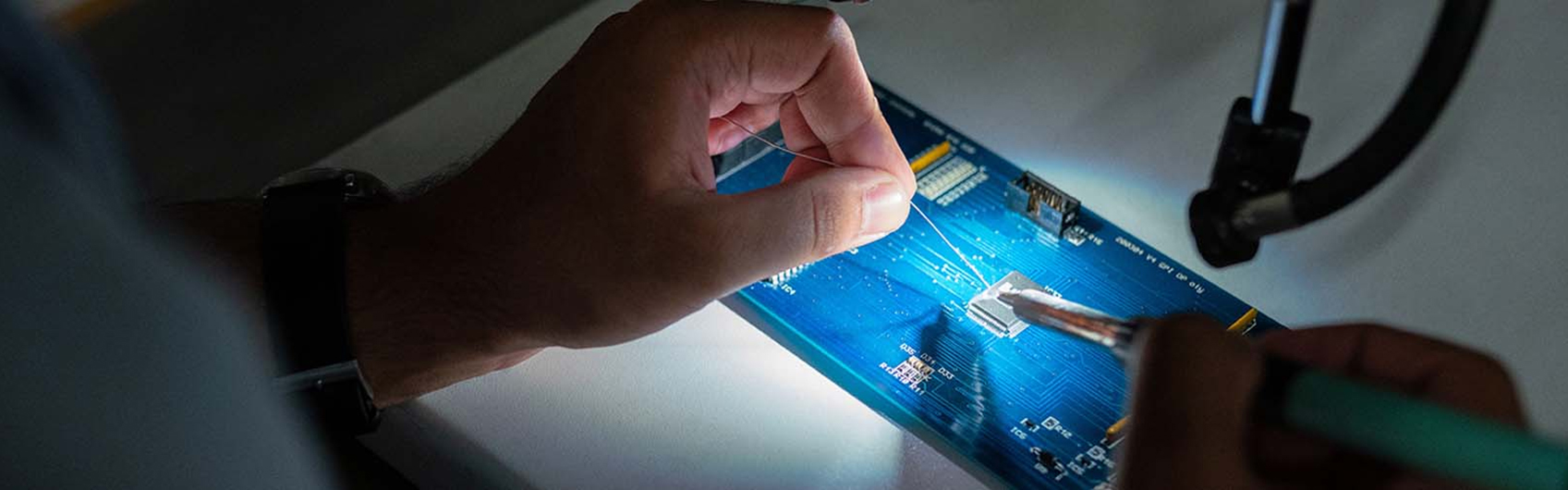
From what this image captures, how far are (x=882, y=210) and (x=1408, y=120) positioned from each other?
46 cm

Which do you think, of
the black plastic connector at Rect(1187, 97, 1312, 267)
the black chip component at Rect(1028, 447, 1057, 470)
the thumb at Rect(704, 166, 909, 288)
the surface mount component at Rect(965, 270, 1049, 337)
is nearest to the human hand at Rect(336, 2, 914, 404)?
the thumb at Rect(704, 166, 909, 288)

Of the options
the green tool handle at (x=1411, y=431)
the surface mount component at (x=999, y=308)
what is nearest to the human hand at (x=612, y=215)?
the surface mount component at (x=999, y=308)

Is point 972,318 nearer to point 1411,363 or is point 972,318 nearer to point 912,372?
point 912,372

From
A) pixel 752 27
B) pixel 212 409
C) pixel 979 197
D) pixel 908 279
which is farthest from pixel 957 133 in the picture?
pixel 212 409

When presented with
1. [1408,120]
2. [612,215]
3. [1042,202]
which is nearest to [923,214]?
[1042,202]

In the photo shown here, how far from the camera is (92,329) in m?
0.48

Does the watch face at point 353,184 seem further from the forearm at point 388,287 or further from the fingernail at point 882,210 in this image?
the fingernail at point 882,210

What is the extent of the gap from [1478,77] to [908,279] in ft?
1.99

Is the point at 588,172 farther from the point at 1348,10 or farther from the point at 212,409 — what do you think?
the point at 1348,10

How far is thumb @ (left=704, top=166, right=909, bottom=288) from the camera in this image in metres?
1.04

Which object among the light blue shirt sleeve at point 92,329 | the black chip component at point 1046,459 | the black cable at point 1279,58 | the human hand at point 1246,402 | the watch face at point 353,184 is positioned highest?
the black cable at point 1279,58

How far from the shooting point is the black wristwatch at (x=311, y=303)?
1054 millimetres

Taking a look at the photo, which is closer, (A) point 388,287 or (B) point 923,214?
(A) point 388,287

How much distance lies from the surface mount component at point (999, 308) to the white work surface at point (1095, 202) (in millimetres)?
119
